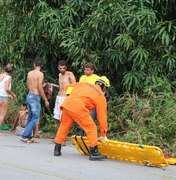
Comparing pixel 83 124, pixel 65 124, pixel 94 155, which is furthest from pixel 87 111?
pixel 94 155

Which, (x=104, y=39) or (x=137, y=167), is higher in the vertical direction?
(x=104, y=39)

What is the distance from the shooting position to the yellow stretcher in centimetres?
763

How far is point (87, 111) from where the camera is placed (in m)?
8.36

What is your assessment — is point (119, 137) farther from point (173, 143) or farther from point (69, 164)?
point (69, 164)

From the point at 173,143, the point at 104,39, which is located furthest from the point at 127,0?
the point at 173,143

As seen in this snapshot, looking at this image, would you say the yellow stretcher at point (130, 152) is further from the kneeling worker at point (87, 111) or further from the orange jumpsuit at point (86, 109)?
the orange jumpsuit at point (86, 109)

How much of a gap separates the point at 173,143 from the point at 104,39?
3371 millimetres

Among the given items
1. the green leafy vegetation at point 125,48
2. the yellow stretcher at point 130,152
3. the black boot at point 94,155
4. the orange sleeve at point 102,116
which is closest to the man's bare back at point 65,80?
the green leafy vegetation at point 125,48

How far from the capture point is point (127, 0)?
1128 centimetres

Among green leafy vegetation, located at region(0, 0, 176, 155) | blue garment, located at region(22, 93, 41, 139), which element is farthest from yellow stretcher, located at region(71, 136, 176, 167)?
blue garment, located at region(22, 93, 41, 139)

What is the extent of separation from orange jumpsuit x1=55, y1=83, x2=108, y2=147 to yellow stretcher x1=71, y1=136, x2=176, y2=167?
10.8 inches

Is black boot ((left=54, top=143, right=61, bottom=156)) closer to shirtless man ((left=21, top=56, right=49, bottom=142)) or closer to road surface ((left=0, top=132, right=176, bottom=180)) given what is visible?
road surface ((left=0, top=132, right=176, bottom=180))

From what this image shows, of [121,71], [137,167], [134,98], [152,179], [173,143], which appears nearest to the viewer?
[152,179]

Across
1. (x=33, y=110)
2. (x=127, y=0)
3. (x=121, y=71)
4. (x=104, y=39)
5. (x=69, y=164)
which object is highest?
(x=127, y=0)
